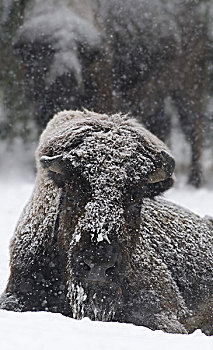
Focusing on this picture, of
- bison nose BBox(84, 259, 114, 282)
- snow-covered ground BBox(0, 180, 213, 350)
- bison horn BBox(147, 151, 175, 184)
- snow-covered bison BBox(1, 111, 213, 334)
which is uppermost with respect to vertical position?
bison horn BBox(147, 151, 175, 184)

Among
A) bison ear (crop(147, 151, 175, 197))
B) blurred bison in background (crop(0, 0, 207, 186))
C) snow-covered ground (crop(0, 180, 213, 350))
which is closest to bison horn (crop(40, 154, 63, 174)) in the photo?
bison ear (crop(147, 151, 175, 197))

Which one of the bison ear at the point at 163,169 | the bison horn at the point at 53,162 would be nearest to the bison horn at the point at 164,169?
the bison ear at the point at 163,169

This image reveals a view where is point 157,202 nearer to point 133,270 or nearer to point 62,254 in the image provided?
point 133,270

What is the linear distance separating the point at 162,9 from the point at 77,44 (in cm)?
239

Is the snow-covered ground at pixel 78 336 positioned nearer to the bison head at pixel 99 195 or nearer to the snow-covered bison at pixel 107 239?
the bison head at pixel 99 195

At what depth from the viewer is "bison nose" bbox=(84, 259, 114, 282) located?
3916 millimetres

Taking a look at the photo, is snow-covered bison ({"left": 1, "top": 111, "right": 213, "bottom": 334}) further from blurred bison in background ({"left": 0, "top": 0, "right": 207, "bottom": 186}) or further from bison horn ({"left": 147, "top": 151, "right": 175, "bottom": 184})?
blurred bison in background ({"left": 0, "top": 0, "right": 207, "bottom": 186})

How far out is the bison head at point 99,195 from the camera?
4035mm

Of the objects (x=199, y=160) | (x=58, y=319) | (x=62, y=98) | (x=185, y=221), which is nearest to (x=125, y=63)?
(x=62, y=98)

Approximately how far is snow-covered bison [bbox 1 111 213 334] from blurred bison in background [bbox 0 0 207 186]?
8.01m

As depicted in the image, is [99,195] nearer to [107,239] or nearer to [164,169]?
[107,239]

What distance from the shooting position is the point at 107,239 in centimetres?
400

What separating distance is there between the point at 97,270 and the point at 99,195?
1.99 ft

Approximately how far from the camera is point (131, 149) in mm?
4574
